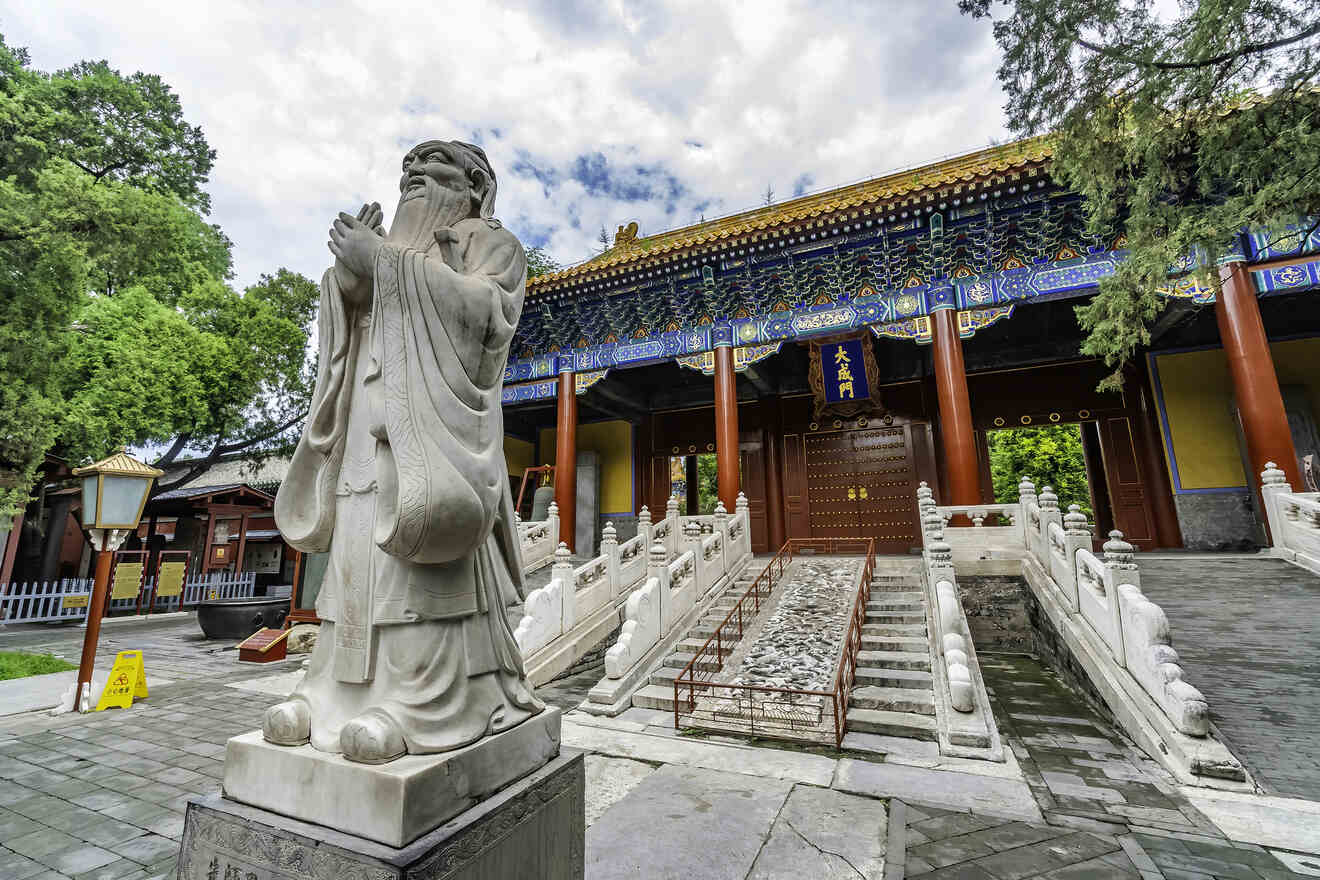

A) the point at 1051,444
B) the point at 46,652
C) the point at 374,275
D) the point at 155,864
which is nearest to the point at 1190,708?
the point at 374,275

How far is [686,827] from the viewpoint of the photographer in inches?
113

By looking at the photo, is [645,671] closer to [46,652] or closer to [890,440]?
[890,440]

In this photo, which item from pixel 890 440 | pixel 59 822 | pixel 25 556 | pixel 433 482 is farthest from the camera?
pixel 25 556

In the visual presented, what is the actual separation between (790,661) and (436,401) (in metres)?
4.83

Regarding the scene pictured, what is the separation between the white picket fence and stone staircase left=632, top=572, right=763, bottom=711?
410 inches

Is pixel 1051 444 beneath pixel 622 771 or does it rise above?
above

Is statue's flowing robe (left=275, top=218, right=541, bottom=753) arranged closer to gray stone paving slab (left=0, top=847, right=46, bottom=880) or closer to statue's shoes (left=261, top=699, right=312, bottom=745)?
statue's shoes (left=261, top=699, right=312, bottom=745)

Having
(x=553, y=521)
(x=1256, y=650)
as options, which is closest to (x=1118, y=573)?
(x=1256, y=650)

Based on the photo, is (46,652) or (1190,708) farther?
(46,652)

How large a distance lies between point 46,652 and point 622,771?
968 cm

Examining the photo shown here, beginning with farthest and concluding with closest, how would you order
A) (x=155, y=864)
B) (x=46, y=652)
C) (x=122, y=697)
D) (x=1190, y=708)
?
(x=46, y=652) → (x=122, y=697) → (x=1190, y=708) → (x=155, y=864)

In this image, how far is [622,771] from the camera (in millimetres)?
3742

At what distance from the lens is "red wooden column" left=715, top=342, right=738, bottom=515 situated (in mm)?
9719

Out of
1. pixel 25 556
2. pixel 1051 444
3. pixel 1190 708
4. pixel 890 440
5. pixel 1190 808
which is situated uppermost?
pixel 1051 444
